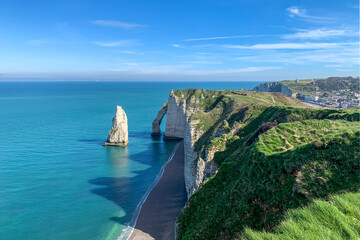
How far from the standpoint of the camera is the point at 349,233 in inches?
242

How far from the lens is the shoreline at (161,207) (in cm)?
3092

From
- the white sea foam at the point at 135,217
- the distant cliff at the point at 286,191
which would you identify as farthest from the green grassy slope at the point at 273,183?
the white sea foam at the point at 135,217

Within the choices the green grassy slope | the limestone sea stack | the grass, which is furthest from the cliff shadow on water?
the grass

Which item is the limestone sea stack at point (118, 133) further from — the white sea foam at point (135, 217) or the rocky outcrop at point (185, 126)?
the white sea foam at point (135, 217)

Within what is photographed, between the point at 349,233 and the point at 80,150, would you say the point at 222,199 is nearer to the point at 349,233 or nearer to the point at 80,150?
the point at 349,233

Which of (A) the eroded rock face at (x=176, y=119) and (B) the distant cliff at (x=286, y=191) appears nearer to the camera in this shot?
(B) the distant cliff at (x=286, y=191)

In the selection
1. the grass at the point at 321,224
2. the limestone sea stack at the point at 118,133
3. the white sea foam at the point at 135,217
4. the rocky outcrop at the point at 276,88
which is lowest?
the white sea foam at the point at 135,217

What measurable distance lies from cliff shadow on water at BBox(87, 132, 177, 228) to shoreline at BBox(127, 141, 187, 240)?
1446 mm

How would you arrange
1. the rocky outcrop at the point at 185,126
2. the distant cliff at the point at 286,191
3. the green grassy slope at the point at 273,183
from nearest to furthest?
the distant cliff at the point at 286,191, the green grassy slope at the point at 273,183, the rocky outcrop at the point at 185,126

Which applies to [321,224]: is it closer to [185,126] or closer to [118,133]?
[185,126]

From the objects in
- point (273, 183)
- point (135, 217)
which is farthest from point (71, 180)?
point (273, 183)

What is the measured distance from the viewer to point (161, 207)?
122ft

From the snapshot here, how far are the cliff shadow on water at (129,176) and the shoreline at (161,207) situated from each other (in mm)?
1446

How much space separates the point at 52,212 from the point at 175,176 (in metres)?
23.0
